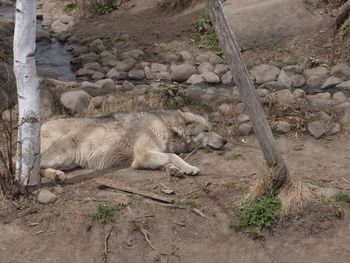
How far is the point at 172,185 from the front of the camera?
26.7ft

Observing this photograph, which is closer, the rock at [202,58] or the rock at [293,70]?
the rock at [293,70]

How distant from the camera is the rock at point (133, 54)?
634 inches

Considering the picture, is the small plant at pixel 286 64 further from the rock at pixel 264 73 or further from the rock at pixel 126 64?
the rock at pixel 126 64

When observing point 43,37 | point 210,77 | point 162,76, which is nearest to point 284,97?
point 210,77

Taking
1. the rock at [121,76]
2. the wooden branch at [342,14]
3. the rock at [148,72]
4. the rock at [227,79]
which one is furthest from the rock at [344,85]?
the rock at [121,76]

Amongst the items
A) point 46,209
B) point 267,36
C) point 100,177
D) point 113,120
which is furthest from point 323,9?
point 46,209

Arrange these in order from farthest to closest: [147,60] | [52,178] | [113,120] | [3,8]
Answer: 1. [3,8]
2. [147,60]
3. [113,120]
4. [52,178]

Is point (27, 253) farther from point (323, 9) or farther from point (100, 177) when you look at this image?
point (323, 9)

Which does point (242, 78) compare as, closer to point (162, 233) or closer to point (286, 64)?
point (162, 233)

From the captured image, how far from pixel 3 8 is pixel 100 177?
56.0ft

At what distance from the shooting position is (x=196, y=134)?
9484mm

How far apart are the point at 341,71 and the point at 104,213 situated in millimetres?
8839

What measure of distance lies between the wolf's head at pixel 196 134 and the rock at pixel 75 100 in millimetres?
2218

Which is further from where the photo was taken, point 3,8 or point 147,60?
point 3,8
